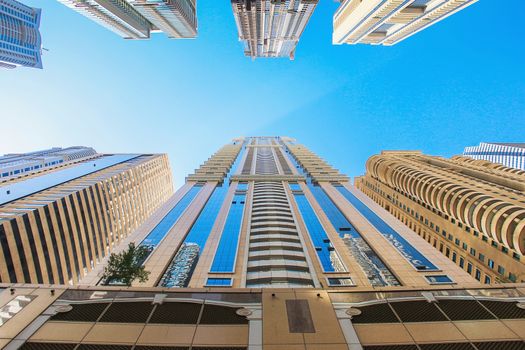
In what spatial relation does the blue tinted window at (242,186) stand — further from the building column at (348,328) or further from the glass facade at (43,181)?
the building column at (348,328)

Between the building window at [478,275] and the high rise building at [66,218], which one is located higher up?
the high rise building at [66,218]

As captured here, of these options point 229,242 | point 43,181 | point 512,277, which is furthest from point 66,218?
point 512,277

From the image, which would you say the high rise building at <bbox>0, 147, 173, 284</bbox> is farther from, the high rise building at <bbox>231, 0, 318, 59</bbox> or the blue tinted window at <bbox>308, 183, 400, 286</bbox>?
the high rise building at <bbox>231, 0, 318, 59</bbox>

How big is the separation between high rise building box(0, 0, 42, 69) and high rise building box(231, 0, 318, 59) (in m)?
140

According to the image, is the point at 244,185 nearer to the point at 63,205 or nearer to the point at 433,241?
the point at 63,205

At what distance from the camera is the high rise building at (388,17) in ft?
331

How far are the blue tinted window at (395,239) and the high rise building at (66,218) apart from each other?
6872cm

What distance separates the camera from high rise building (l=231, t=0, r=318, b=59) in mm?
132125

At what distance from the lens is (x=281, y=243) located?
50188 millimetres

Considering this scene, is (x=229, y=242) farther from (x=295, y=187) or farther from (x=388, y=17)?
(x=388, y=17)

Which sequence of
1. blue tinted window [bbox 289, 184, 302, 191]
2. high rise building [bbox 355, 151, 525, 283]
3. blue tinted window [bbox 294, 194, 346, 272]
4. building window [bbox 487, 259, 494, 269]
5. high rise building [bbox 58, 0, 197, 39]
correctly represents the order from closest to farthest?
blue tinted window [bbox 294, 194, 346, 272], high rise building [bbox 355, 151, 525, 283], building window [bbox 487, 259, 494, 269], blue tinted window [bbox 289, 184, 302, 191], high rise building [bbox 58, 0, 197, 39]

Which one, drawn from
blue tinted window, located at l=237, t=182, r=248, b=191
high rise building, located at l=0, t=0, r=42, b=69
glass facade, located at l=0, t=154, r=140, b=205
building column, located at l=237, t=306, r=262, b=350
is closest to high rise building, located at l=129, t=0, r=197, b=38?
glass facade, located at l=0, t=154, r=140, b=205

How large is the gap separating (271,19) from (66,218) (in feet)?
433

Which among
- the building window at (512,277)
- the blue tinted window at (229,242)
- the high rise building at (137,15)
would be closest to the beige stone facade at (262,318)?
the blue tinted window at (229,242)
